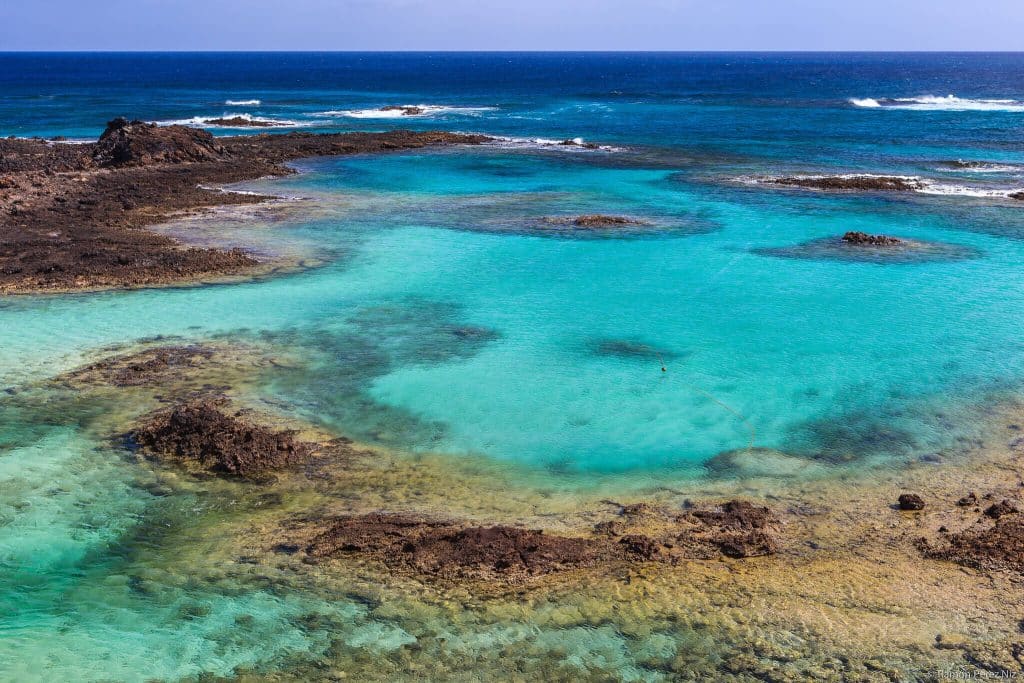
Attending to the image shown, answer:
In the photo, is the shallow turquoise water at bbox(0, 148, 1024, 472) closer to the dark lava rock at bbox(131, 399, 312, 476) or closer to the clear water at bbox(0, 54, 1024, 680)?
the clear water at bbox(0, 54, 1024, 680)

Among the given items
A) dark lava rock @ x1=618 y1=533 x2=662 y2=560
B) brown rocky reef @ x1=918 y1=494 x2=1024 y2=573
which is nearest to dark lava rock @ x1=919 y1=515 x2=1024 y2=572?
brown rocky reef @ x1=918 y1=494 x2=1024 y2=573

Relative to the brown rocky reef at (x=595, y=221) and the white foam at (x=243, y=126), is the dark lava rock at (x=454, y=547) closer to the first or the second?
the brown rocky reef at (x=595, y=221)

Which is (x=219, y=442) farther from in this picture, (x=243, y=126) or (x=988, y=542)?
(x=243, y=126)

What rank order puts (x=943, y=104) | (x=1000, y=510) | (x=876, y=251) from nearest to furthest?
(x=1000, y=510), (x=876, y=251), (x=943, y=104)

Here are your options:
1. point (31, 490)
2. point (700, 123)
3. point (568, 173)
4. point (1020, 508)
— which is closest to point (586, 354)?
point (1020, 508)

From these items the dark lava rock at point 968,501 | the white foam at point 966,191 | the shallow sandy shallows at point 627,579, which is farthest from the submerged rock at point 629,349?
the white foam at point 966,191

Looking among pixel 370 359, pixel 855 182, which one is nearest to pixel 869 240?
pixel 855 182
